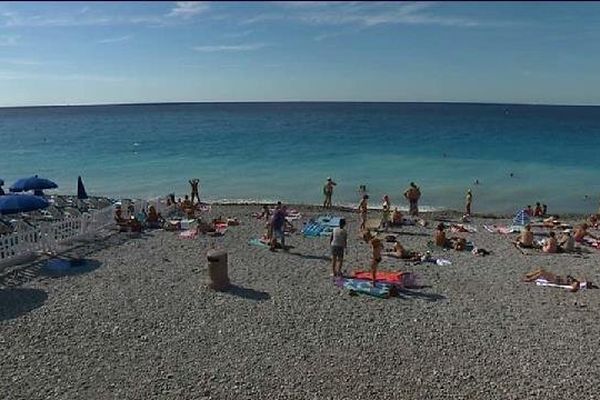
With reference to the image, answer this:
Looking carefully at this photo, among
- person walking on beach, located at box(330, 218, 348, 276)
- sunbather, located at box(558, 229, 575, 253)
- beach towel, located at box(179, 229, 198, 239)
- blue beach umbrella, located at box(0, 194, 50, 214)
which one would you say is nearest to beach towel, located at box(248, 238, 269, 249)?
beach towel, located at box(179, 229, 198, 239)

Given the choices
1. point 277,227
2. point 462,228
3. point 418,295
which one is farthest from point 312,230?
point 418,295

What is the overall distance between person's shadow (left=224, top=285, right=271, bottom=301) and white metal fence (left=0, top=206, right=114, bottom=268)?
17.9ft

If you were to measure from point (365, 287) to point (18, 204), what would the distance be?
9.25 meters

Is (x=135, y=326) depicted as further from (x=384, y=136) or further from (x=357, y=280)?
(x=384, y=136)

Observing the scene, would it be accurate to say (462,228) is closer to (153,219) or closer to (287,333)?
(153,219)

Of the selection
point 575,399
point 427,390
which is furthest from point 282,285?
point 575,399

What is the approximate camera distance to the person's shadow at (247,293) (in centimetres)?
1062

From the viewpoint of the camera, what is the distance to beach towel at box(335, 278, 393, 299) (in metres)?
10.7

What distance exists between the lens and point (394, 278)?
11578mm

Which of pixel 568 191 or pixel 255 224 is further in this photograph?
pixel 568 191

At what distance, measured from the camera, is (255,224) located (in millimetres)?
17859

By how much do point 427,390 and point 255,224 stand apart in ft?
36.8

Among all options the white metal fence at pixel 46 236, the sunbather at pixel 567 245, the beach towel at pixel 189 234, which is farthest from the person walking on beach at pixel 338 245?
the white metal fence at pixel 46 236

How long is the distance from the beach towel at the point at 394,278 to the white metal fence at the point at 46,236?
7.78m
